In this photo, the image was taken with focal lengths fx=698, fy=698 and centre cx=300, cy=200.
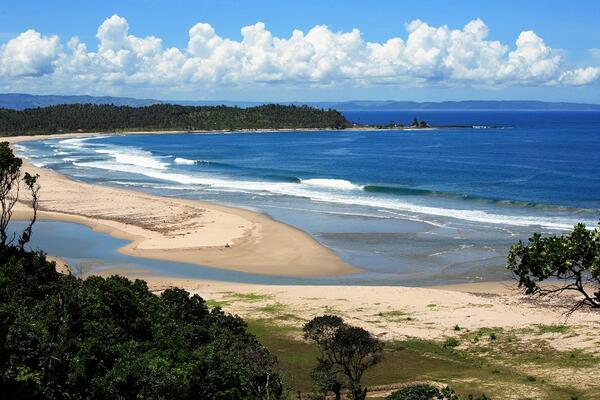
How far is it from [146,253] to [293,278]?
9.54 meters

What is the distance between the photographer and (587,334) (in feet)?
83.3

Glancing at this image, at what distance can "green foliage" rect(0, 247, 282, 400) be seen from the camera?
14516mm

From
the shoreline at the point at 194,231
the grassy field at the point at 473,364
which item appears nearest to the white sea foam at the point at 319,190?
the shoreline at the point at 194,231

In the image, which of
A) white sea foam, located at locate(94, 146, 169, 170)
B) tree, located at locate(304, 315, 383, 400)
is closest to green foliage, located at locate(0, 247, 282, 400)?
tree, located at locate(304, 315, 383, 400)

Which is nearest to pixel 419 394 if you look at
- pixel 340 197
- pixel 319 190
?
pixel 340 197

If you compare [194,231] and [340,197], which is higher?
[340,197]

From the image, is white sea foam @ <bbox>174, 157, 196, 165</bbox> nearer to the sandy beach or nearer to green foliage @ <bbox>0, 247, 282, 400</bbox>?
the sandy beach

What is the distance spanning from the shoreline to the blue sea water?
79.2 inches

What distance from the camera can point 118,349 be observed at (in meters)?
16.1

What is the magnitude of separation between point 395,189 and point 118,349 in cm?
5402

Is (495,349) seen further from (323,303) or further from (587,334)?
(323,303)

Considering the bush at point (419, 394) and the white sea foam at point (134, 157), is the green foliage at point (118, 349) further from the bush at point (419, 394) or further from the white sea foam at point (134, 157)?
the white sea foam at point (134, 157)

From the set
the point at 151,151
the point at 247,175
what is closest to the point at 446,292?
the point at 247,175

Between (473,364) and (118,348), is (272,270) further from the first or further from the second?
(118,348)
